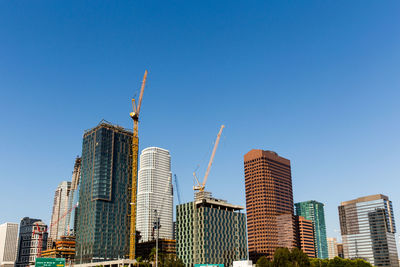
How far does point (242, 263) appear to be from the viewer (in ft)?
552

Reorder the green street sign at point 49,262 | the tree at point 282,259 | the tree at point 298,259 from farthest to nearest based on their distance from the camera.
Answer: the tree at point 282,259, the tree at point 298,259, the green street sign at point 49,262

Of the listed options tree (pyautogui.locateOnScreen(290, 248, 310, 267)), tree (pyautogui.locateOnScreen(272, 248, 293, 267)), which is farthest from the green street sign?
tree (pyautogui.locateOnScreen(290, 248, 310, 267))

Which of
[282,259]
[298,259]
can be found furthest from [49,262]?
[298,259]

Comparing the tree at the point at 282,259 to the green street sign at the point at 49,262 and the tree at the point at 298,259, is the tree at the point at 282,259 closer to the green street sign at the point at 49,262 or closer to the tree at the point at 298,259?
the tree at the point at 298,259

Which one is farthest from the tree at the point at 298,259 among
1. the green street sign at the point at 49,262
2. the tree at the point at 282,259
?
the green street sign at the point at 49,262

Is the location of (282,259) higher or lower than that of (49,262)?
lower

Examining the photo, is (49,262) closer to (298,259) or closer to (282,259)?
(282,259)

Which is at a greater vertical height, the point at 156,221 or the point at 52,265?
the point at 156,221

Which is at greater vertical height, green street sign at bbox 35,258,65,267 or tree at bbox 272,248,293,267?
green street sign at bbox 35,258,65,267

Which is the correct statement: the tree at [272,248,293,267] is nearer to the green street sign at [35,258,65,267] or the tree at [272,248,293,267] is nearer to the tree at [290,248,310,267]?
the tree at [290,248,310,267]

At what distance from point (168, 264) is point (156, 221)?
187 feet

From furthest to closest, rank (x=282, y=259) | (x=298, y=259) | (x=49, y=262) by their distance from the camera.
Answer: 1. (x=282, y=259)
2. (x=298, y=259)
3. (x=49, y=262)

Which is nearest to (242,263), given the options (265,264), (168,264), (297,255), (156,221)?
(265,264)

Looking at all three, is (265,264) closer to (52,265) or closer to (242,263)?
(242,263)
